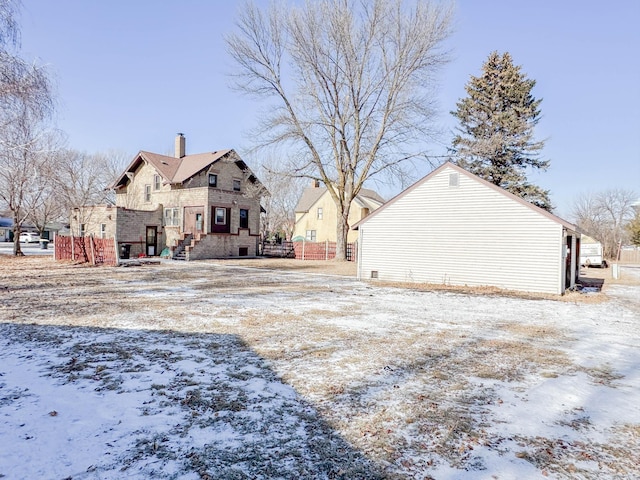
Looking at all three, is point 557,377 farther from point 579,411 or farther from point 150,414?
point 150,414

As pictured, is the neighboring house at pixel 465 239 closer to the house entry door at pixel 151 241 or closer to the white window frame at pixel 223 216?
the white window frame at pixel 223 216

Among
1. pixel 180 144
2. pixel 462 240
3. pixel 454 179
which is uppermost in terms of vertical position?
pixel 180 144

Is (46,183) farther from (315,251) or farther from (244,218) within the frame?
(315,251)

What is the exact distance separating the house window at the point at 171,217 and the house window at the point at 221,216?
3021mm

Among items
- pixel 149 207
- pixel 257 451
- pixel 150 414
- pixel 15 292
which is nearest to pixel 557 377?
pixel 257 451

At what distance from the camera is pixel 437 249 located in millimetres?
15398

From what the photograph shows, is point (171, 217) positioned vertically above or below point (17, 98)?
below

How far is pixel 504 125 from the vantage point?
27562 mm

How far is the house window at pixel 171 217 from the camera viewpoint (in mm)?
28312

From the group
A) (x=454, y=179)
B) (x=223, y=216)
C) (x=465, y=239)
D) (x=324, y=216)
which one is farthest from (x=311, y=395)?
(x=324, y=216)

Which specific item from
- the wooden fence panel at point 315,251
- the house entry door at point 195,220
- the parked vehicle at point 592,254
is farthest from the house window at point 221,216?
the parked vehicle at point 592,254

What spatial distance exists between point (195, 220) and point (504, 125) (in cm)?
2352

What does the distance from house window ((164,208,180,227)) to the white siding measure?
16.7m

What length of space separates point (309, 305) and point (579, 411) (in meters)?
6.68
